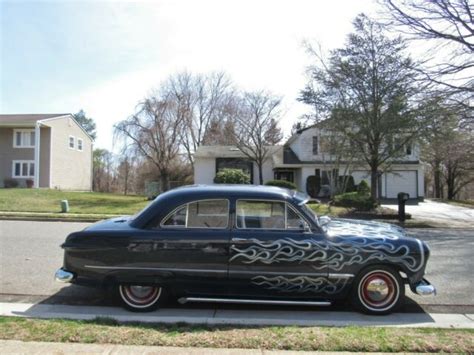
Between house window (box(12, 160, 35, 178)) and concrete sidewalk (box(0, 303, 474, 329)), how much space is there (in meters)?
35.0

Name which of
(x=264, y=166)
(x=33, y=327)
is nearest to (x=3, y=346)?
(x=33, y=327)

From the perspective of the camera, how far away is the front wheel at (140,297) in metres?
5.51

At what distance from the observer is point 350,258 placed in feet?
17.9

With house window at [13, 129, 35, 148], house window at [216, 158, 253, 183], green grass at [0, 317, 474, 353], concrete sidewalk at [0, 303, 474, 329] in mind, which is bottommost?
concrete sidewalk at [0, 303, 474, 329]

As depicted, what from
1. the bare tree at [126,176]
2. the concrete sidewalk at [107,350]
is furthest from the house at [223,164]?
the concrete sidewalk at [107,350]

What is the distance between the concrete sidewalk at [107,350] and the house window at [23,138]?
3735cm

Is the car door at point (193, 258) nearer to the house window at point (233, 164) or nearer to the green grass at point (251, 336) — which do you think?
the green grass at point (251, 336)

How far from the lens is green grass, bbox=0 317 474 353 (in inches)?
159

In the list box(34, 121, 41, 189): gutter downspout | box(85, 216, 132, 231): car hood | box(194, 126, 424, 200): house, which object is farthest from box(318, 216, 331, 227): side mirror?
box(34, 121, 41, 189): gutter downspout

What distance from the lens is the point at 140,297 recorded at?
219 inches

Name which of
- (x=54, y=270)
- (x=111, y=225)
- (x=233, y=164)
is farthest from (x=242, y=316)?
(x=233, y=164)

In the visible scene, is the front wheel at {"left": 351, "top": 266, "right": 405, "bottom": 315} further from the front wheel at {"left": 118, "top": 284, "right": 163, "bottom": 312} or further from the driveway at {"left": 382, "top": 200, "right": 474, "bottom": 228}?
the driveway at {"left": 382, "top": 200, "right": 474, "bottom": 228}

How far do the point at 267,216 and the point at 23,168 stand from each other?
37141 millimetres

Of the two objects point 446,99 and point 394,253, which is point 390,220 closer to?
point 446,99
